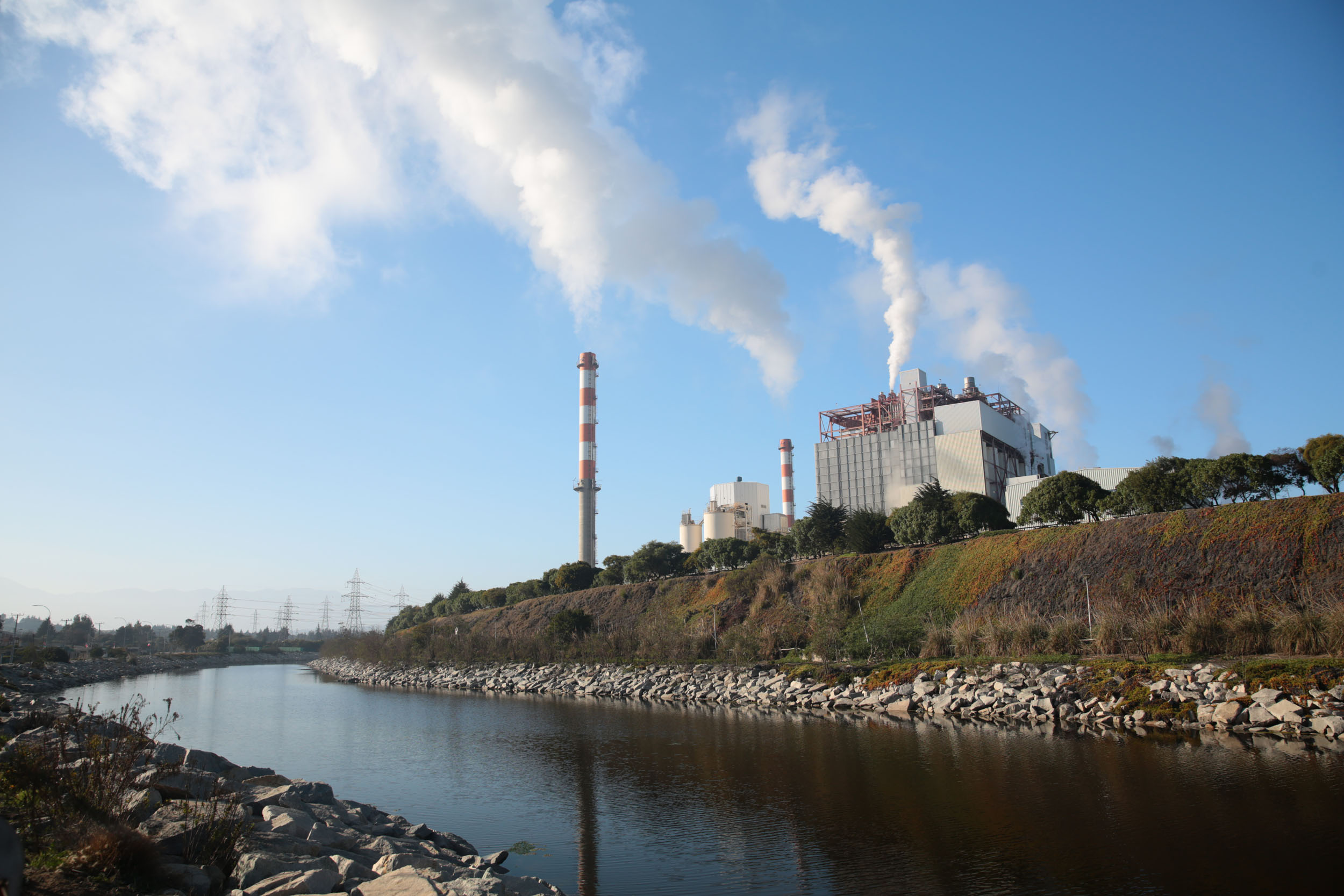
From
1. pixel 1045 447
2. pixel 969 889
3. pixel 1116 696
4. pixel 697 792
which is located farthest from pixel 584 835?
pixel 1045 447

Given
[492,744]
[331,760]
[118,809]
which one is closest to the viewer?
[118,809]

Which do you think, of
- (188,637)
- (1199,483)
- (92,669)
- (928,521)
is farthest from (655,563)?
(188,637)

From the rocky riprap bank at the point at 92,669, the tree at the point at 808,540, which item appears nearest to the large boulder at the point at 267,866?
the rocky riprap bank at the point at 92,669

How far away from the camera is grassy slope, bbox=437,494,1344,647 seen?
2486 cm

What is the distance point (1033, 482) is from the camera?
6341 cm

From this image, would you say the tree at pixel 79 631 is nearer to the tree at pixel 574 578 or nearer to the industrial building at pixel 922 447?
the tree at pixel 574 578

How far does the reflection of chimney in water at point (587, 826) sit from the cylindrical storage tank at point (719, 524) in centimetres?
6533

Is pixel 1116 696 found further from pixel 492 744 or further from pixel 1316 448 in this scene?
pixel 1316 448

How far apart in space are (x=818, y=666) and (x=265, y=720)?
22850mm

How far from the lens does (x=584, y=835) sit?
40.1 feet

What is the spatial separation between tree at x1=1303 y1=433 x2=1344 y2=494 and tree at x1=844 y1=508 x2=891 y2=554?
19.3 meters

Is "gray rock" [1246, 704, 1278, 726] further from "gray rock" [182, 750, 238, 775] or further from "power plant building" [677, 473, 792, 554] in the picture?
"power plant building" [677, 473, 792, 554]

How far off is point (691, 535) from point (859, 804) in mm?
77738

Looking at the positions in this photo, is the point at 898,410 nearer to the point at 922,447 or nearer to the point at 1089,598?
the point at 922,447
